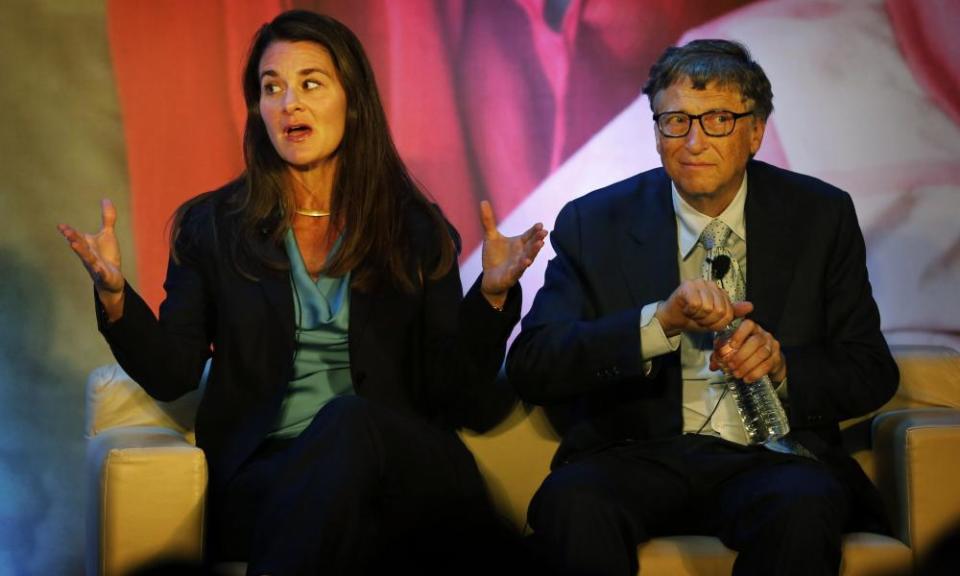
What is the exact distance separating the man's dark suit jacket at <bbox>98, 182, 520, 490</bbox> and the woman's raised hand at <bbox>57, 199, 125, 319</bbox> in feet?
0.40

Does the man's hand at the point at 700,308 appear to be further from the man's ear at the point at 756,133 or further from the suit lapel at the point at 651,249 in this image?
the man's ear at the point at 756,133

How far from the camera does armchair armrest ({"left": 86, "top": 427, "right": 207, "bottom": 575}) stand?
112 inches

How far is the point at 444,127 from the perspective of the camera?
4.08 metres

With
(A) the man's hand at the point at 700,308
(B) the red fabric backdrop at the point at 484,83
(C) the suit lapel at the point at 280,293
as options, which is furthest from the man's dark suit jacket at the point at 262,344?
(B) the red fabric backdrop at the point at 484,83

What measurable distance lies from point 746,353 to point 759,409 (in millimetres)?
211

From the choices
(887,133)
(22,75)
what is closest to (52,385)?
(22,75)

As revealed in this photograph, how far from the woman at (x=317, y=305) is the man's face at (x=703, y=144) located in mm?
512

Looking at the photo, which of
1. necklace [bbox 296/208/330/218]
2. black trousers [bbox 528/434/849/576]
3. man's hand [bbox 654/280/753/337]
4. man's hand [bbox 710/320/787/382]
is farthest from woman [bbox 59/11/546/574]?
man's hand [bbox 710/320/787/382]

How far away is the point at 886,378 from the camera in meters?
3.13

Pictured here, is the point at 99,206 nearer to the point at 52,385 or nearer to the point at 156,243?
the point at 156,243

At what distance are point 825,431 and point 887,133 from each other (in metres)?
1.29

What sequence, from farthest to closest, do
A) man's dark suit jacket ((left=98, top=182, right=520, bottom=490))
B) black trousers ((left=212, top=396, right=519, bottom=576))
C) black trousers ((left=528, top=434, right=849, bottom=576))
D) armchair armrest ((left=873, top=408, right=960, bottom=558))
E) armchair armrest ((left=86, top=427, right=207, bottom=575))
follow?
man's dark suit jacket ((left=98, top=182, right=520, bottom=490)) < armchair armrest ((left=873, top=408, right=960, bottom=558)) < armchair armrest ((left=86, top=427, right=207, bottom=575)) < black trousers ((left=528, top=434, right=849, bottom=576)) < black trousers ((left=212, top=396, right=519, bottom=576))

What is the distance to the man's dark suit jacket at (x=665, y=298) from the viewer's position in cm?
305

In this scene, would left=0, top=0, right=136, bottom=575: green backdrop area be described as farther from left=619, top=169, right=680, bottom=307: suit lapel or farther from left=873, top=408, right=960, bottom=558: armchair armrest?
left=873, top=408, right=960, bottom=558: armchair armrest
